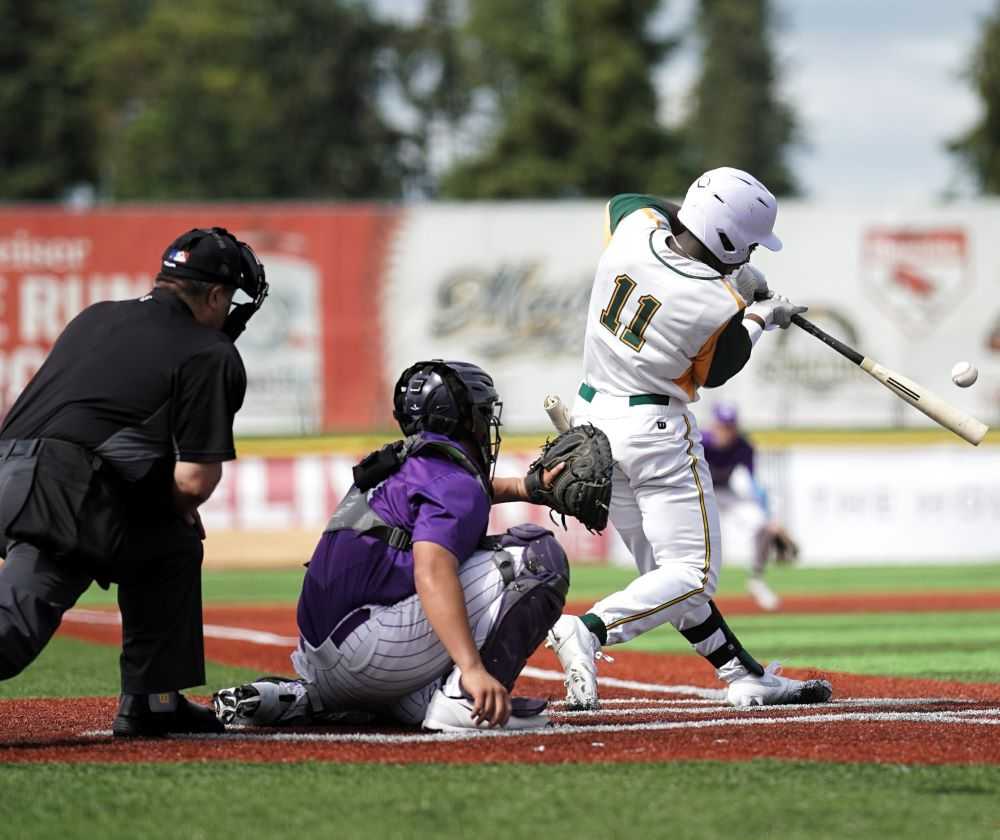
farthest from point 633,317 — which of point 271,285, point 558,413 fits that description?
point 271,285

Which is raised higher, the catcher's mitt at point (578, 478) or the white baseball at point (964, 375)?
the white baseball at point (964, 375)

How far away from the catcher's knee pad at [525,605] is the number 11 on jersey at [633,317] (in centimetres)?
119

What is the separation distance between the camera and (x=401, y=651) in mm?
5879

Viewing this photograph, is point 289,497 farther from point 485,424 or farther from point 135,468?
point 135,468

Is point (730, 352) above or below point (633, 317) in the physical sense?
below

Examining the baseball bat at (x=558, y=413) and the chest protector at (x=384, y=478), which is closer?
the chest protector at (x=384, y=478)

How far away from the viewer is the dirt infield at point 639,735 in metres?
5.39

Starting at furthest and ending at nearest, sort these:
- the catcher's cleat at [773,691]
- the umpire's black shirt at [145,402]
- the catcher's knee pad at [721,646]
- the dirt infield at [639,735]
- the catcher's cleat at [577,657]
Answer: the catcher's knee pad at [721,646], the catcher's cleat at [773,691], the catcher's cleat at [577,657], the umpire's black shirt at [145,402], the dirt infield at [639,735]

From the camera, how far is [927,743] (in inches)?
223

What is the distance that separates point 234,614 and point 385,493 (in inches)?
350

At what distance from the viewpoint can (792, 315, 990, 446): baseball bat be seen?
7.53 m

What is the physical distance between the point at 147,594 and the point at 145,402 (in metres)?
0.66

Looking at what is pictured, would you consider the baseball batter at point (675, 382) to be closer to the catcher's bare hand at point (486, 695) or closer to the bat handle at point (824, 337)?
the bat handle at point (824, 337)

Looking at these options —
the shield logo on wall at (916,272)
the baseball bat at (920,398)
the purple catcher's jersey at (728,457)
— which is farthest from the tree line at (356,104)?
the baseball bat at (920,398)
